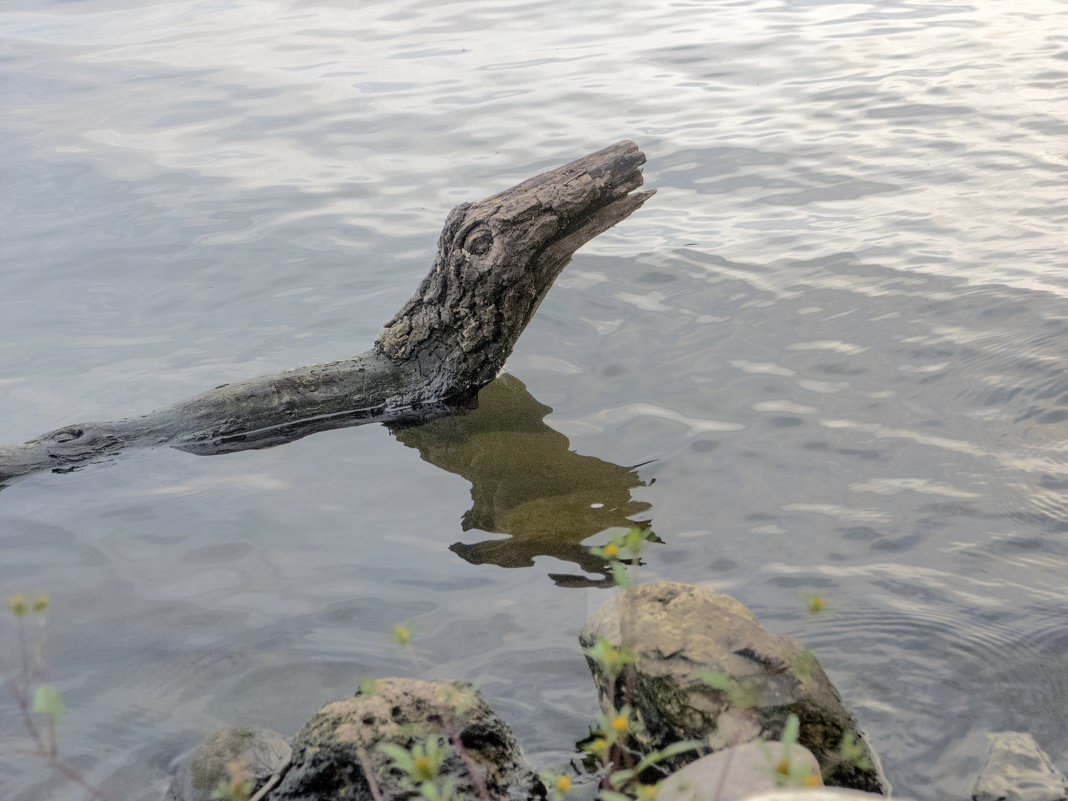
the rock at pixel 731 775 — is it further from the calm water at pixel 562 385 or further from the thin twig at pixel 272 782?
the thin twig at pixel 272 782

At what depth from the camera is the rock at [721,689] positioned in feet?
9.45

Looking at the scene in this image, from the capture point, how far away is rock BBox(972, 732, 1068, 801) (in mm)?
2812

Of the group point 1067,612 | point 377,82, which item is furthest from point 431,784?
point 377,82

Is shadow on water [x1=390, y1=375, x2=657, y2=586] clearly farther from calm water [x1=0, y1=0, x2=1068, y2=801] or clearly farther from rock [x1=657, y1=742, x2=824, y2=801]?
rock [x1=657, y1=742, x2=824, y2=801]

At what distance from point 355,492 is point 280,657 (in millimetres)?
1299

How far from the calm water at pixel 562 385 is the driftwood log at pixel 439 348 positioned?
6.1 inches

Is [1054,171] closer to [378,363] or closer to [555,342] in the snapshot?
[555,342]

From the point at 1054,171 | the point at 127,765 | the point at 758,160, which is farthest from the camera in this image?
the point at 758,160

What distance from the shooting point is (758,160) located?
9250mm

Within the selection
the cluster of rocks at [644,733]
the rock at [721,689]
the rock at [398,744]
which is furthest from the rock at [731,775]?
the rock at [398,744]

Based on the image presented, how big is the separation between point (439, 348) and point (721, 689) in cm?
288

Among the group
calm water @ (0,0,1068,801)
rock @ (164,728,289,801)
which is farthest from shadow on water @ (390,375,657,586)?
rock @ (164,728,289,801)

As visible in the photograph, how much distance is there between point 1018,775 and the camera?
2.87 meters

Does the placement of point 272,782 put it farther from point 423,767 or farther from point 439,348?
point 439,348
